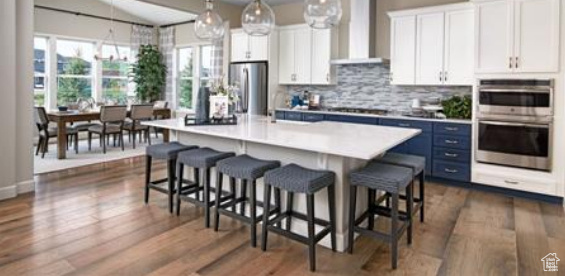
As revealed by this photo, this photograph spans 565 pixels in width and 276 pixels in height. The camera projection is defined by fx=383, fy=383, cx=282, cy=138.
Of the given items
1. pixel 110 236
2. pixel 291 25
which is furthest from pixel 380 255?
pixel 291 25

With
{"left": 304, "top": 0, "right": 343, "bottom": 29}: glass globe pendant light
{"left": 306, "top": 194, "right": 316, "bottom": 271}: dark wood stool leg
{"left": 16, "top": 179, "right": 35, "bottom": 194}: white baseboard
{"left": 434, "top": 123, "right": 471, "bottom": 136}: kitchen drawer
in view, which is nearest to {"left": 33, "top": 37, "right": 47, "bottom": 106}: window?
{"left": 16, "top": 179, "right": 35, "bottom": 194}: white baseboard

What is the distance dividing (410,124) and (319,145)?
2.84 meters

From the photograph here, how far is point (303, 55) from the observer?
6.58 metres

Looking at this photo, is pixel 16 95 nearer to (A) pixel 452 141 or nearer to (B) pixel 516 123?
(A) pixel 452 141

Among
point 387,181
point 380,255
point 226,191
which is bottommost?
point 380,255

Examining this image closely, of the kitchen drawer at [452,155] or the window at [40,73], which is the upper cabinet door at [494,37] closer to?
the kitchen drawer at [452,155]

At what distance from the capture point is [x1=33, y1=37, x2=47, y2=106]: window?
25.8 feet

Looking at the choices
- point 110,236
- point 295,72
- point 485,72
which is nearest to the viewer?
point 110,236

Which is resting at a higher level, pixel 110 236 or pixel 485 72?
pixel 485 72

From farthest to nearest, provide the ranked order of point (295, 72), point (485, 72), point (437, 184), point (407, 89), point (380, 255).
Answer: point (295, 72) → point (407, 89) → point (437, 184) → point (485, 72) → point (380, 255)

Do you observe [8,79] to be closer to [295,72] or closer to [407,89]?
[295,72]

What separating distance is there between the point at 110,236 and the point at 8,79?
2295mm

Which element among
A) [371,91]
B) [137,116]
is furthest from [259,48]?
[137,116]

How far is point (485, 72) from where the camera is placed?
180 inches
